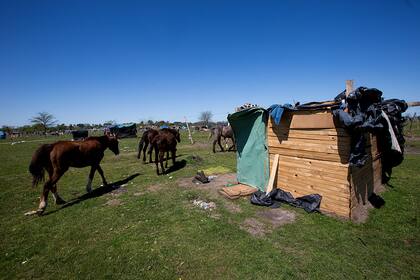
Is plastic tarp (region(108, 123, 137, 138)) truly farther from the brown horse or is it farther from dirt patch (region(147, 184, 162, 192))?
dirt patch (region(147, 184, 162, 192))

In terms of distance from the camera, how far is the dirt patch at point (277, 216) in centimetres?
527

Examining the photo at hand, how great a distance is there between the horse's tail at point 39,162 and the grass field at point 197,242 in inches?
44.6

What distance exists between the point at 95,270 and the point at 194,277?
1.84 metres

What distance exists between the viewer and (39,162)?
6.59 meters

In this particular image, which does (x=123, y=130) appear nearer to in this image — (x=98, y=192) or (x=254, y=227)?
(x=98, y=192)

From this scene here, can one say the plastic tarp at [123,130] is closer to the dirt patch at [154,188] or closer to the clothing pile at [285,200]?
the dirt patch at [154,188]

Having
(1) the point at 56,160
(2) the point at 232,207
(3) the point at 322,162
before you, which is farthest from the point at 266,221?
(1) the point at 56,160

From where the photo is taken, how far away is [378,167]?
7.16 m

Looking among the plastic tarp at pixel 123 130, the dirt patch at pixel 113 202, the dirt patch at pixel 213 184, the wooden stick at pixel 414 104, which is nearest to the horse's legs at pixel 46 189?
the dirt patch at pixel 113 202

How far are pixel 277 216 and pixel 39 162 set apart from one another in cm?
742

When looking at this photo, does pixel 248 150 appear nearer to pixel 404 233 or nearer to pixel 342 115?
pixel 342 115

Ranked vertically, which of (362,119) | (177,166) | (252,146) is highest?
(362,119)

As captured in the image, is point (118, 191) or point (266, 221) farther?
point (118, 191)

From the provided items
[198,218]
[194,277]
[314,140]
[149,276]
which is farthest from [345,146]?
[149,276]
